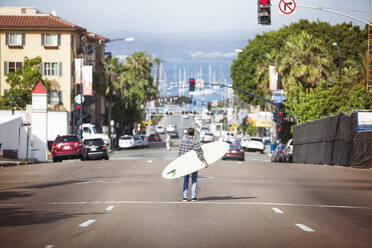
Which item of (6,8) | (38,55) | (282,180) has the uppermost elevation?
(6,8)

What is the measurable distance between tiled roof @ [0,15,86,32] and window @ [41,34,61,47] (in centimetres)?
104

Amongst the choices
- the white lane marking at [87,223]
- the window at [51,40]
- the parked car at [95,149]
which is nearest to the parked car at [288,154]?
the parked car at [95,149]

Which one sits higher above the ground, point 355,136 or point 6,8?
point 6,8

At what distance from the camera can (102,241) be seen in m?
10.3

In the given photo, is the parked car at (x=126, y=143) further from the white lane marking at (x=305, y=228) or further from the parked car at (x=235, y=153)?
the white lane marking at (x=305, y=228)

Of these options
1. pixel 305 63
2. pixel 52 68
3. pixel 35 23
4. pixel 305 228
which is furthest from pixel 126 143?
pixel 305 228

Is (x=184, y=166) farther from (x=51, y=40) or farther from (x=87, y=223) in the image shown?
(x=51, y=40)

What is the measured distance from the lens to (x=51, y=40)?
74312 mm

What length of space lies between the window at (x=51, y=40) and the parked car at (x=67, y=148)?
3533 centimetres

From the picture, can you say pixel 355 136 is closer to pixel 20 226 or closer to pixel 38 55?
pixel 20 226

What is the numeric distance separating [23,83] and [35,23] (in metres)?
8.03

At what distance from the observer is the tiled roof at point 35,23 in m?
73.4

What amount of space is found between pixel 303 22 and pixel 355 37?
7598mm

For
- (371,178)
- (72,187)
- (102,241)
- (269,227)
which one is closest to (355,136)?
(371,178)
